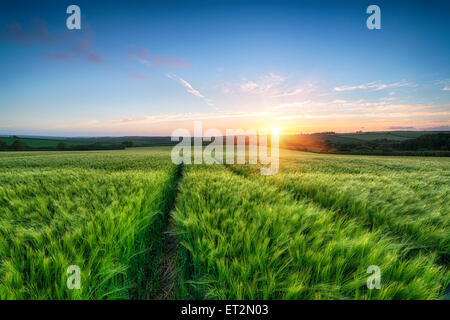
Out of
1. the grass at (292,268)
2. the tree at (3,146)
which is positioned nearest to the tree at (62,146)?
the tree at (3,146)

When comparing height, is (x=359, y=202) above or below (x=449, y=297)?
above

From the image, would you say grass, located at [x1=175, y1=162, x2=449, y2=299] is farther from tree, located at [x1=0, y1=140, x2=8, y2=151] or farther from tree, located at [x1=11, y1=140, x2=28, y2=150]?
tree, located at [x1=0, y1=140, x2=8, y2=151]

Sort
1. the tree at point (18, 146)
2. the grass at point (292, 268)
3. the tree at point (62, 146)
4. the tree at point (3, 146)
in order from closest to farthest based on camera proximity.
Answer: the grass at point (292, 268) < the tree at point (3, 146) < the tree at point (18, 146) < the tree at point (62, 146)

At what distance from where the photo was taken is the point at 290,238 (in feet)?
6.25

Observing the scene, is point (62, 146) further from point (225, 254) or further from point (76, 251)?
point (225, 254)

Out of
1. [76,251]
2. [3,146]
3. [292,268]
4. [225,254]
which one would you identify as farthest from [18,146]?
[292,268]

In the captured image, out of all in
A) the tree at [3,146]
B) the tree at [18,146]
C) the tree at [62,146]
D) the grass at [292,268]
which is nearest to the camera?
the grass at [292,268]

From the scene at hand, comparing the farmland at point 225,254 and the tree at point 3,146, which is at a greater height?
the tree at point 3,146

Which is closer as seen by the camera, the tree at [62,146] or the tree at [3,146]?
the tree at [3,146]

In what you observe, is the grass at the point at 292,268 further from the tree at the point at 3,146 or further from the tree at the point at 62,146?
the tree at the point at 3,146

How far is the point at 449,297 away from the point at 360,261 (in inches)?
39.4

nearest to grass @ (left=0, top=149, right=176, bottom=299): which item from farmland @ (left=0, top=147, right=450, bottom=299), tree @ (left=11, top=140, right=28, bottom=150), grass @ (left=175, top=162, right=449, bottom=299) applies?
farmland @ (left=0, top=147, right=450, bottom=299)
